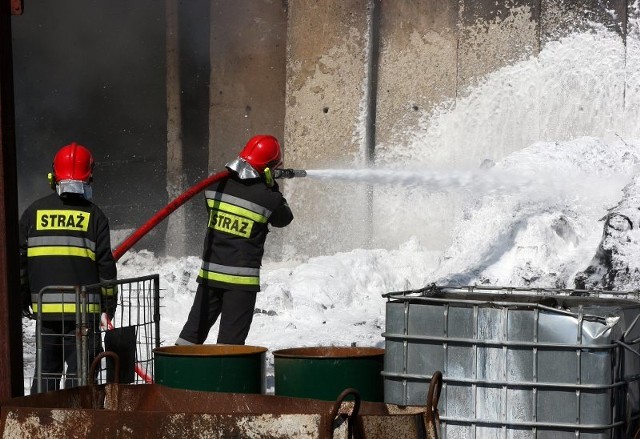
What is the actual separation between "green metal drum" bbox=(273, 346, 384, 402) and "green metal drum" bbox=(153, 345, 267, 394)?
0.79ft

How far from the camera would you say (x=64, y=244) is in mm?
5539

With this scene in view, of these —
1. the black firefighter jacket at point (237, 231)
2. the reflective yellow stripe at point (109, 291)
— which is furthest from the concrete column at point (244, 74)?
the reflective yellow stripe at point (109, 291)

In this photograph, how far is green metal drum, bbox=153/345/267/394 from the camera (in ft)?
14.6

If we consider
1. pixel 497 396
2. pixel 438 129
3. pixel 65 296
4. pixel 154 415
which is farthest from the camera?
pixel 438 129

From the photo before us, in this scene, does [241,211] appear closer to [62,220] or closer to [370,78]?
[62,220]

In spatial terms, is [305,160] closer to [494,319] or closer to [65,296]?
[65,296]

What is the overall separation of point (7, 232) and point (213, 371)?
99 centimetres

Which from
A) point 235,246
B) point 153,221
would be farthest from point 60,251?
point 235,246

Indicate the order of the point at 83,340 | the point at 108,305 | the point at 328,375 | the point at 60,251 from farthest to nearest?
the point at 60,251, the point at 108,305, the point at 83,340, the point at 328,375

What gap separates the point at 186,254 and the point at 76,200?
23.0ft

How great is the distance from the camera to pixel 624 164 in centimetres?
966

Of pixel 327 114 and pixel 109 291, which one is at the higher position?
pixel 327 114

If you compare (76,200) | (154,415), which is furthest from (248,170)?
(154,415)

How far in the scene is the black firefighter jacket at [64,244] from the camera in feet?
18.1
